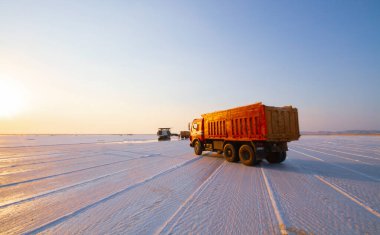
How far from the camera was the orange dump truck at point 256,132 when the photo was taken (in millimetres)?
8914

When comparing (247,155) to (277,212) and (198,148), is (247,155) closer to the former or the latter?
(198,148)

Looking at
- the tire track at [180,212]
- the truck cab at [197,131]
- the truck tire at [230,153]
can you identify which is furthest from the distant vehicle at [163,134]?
the tire track at [180,212]

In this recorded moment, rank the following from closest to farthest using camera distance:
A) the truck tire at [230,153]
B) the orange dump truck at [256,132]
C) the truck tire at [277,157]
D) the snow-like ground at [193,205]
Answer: the snow-like ground at [193,205], the orange dump truck at [256,132], the truck tire at [277,157], the truck tire at [230,153]

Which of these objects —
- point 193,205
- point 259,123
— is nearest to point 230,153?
point 259,123

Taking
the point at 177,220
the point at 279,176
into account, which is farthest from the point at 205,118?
the point at 177,220

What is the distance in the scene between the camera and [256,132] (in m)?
9.04

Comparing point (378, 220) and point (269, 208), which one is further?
point (269, 208)

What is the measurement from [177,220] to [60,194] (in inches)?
145

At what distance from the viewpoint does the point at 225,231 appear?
122 inches

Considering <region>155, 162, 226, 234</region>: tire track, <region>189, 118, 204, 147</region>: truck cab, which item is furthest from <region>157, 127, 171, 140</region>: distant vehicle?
<region>155, 162, 226, 234</region>: tire track

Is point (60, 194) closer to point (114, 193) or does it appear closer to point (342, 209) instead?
point (114, 193)

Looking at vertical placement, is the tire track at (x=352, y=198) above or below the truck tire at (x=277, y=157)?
below

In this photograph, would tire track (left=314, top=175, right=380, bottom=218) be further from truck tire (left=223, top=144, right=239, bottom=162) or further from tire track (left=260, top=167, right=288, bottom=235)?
truck tire (left=223, top=144, right=239, bottom=162)

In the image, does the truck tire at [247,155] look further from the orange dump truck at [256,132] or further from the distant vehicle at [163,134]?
the distant vehicle at [163,134]
